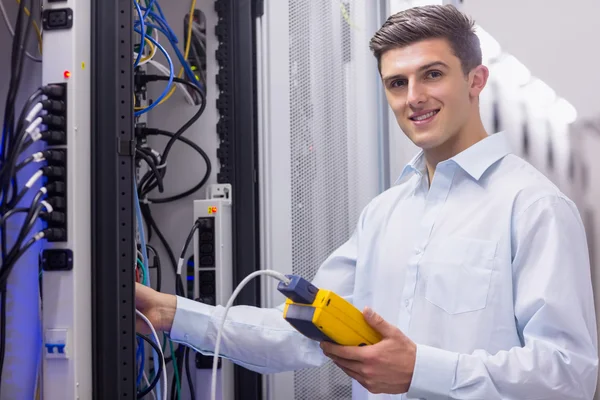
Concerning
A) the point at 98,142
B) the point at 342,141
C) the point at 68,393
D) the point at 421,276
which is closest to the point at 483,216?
the point at 421,276

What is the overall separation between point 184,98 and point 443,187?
38.3 inches

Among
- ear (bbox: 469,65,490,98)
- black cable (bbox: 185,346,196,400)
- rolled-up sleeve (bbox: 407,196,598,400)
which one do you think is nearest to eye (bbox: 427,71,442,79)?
ear (bbox: 469,65,490,98)

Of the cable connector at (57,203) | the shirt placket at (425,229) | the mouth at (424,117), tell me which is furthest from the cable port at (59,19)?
the shirt placket at (425,229)

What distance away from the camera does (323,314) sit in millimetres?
1077

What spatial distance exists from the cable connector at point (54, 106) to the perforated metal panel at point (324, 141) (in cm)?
82

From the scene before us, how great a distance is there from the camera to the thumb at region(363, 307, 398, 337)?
3.68ft

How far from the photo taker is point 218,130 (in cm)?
187

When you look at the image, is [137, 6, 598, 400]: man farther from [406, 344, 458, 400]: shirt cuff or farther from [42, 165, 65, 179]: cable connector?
[42, 165, 65, 179]: cable connector

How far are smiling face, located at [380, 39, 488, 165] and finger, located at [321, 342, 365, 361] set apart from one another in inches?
22.5

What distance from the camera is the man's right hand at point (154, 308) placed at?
1455 millimetres

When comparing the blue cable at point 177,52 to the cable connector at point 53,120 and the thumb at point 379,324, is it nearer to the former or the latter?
the cable connector at point 53,120

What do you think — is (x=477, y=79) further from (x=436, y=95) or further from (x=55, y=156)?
(x=55, y=156)

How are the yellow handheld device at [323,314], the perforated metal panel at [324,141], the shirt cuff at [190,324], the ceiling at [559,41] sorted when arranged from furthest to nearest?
the perforated metal panel at [324,141] → the ceiling at [559,41] → the shirt cuff at [190,324] → the yellow handheld device at [323,314]

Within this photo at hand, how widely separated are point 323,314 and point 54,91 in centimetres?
76
